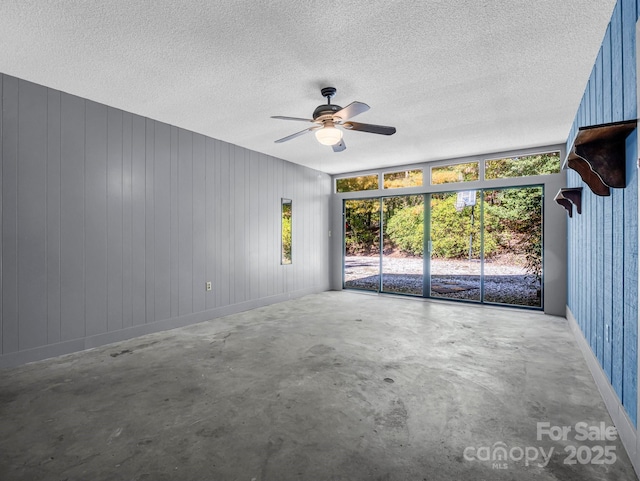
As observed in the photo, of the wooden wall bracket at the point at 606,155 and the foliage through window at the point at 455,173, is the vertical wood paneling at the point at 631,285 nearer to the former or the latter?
the wooden wall bracket at the point at 606,155

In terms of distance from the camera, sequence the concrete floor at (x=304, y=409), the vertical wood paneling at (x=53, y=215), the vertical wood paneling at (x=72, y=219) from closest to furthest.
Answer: the concrete floor at (x=304, y=409), the vertical wood paneling at (x=53, y=215), the vertical wood paneling at (x=72, y=219)

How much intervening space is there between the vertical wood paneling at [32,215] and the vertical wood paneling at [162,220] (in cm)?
121

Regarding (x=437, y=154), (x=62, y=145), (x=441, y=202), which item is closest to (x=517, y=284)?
(x=441, y=202)

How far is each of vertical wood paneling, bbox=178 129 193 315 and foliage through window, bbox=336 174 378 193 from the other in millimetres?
4087

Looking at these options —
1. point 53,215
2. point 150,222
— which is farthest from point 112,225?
point 53,215

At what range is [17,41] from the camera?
2.62 m

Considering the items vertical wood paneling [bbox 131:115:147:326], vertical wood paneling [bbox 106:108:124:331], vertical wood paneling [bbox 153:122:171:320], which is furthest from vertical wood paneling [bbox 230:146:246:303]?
vertical wood paneling [bbox 106:108:124:331]

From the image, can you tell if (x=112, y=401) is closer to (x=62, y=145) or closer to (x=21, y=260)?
(x=21, y=260)

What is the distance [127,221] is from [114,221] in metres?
0.15

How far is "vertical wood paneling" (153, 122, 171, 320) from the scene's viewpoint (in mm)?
4441

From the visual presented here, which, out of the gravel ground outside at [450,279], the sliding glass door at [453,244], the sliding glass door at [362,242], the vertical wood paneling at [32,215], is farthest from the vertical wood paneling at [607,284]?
the sliding glass door at [362,242]

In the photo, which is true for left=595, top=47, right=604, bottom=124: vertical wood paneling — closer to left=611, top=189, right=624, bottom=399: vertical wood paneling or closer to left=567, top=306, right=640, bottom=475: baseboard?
left=611, top=189, right=624, bottom=399: vertical wood paneling

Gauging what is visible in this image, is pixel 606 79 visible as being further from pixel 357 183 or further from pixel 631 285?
pixel 357 183

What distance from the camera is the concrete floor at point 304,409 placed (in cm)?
181
